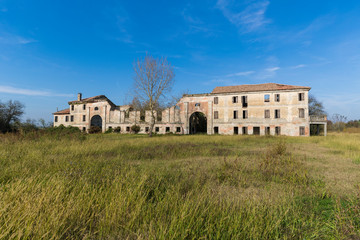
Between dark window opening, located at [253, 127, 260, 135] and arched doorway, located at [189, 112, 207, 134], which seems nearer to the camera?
dark window opening, located at [253, 127, 260, 135]

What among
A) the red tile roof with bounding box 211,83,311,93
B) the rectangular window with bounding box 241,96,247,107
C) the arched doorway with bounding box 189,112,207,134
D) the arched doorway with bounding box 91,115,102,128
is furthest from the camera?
the arched doorway with bounding box 91,115,102,128

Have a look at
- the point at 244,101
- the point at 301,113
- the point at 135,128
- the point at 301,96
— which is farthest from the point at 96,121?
the point at 301,96

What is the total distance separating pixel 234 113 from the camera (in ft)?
102

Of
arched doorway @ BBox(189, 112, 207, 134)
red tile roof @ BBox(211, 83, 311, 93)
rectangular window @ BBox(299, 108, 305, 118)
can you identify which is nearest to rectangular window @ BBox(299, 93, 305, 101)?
→ red tile roof @ BBox(211, 83, 311, 93)

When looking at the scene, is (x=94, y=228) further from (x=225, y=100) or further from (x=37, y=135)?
(x=225, y=100)

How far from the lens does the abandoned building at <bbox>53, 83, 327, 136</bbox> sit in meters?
28.0

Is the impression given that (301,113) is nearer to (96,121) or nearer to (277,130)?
(277,130)

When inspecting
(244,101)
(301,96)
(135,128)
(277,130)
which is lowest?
(277,130)

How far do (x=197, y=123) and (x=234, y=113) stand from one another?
336 inches

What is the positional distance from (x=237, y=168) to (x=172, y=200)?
124 inches

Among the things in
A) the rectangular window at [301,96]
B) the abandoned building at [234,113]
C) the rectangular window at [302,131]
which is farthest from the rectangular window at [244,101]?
the rectangular window at [302,131]

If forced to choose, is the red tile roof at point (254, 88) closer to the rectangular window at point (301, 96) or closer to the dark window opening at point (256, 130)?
the rectangular window at point (301, 96)

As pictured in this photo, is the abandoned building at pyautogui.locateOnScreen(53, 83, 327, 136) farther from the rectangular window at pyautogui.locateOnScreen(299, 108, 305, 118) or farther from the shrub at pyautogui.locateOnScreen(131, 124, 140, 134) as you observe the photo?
the shrub at pyautogui.locateOnScreen(131, 124, 140, 134)

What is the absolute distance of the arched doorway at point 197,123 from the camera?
110 ft
